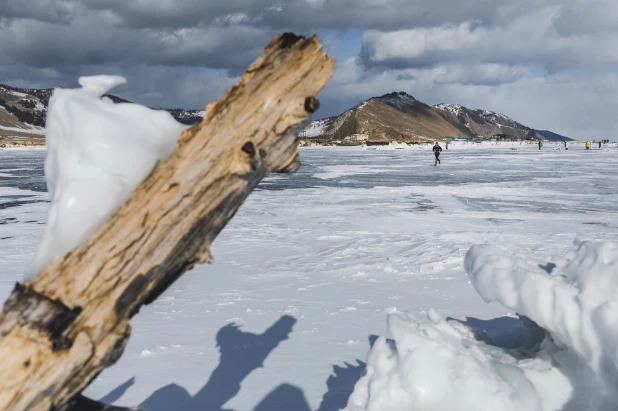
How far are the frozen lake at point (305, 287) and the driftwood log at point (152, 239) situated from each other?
86.9 inches

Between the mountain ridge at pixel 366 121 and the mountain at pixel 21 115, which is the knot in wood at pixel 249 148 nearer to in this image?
the mountain ridge at pixel 366 121

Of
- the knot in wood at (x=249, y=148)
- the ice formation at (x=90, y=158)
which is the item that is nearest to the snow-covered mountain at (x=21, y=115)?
the ice formation at (x=90, y=158)

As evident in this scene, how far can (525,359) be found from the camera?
302cm

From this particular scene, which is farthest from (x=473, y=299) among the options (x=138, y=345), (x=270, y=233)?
(x=270, y=233)

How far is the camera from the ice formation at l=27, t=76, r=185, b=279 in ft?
4.89

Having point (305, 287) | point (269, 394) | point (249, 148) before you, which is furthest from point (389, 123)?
point (249, 148)

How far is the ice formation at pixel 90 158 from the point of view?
4.89 ft

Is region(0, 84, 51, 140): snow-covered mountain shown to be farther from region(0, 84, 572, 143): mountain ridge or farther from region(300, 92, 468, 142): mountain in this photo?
region(300, 92, 468, 142): mountain

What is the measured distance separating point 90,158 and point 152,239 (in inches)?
13.3

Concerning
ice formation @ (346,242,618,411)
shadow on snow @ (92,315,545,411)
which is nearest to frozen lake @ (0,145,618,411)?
shadow on snow @ (92,315,545,411)

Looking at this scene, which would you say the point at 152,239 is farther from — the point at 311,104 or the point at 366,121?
the point at 366,121

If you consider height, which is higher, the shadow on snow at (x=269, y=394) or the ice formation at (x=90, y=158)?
the ice formation at (x=90, y=158)

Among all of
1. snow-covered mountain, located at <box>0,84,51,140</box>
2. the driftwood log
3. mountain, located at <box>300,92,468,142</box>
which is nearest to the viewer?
the driftwood log

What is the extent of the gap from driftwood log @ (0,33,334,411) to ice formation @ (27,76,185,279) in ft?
0.20
